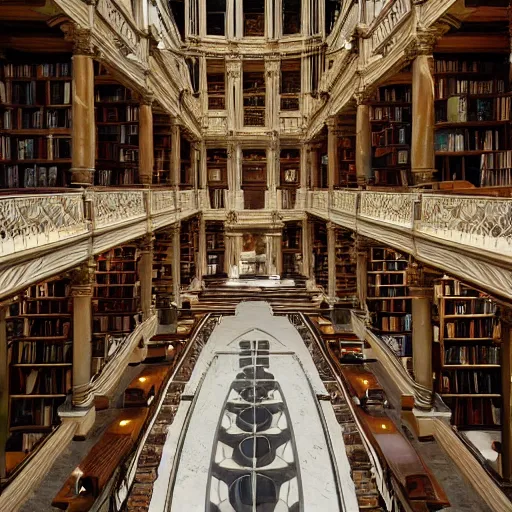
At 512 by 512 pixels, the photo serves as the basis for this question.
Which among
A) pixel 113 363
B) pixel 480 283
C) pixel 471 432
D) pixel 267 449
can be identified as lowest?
pixel 471 432

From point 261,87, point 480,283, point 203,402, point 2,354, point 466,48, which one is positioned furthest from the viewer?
point 261,87

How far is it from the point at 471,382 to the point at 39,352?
5651 mm

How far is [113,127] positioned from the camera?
10.4 meters

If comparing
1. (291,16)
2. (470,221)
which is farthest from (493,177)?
(291,16)

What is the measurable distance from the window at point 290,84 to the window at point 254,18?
136 cm

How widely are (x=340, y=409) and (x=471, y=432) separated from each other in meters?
3.02

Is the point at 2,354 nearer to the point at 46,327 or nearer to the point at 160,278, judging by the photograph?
the point at 46,327

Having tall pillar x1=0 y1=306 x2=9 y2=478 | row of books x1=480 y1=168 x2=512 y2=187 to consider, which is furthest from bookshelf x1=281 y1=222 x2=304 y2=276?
tall pillar x1=0 y1=306 x2=9 y2=478

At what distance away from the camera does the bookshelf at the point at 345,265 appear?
483 inches

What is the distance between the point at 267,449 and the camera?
3578mm

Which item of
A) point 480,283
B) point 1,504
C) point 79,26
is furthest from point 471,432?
point 79,26

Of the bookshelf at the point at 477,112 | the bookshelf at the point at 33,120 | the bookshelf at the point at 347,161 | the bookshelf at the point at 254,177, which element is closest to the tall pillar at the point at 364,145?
the bookshelf at the point at 477,112

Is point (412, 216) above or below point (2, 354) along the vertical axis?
above

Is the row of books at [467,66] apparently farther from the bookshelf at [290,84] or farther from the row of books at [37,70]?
the bookshelf at [290,84]
